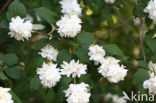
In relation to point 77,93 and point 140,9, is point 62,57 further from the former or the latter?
point 140,9

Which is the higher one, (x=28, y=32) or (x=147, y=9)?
(x=147, y=9)

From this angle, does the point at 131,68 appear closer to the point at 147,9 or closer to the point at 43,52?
the point at 147,9

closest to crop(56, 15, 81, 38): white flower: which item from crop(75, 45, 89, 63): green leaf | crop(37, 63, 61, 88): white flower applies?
crop(75, 45, 89, 63): green leaf

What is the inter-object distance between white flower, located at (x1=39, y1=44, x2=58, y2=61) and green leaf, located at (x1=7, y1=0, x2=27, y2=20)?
0.86 ft

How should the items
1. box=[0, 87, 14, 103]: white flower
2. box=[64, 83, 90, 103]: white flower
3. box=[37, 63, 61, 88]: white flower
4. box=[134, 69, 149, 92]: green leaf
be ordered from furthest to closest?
1. box=[134, 69, 149, 92]: green leaf
2. box=[37, 63, 61, 88]: white flower
3. box=[64, 83, 90, 103]: white flower
4. box=[0, 87, 14, 103]: white flower

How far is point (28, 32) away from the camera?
2.02m

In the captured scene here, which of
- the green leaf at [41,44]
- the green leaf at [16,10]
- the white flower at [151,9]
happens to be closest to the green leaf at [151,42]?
the white flower at [151,9]

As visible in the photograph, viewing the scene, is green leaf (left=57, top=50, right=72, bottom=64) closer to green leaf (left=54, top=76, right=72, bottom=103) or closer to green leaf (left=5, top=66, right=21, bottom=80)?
green leaf (left=54, top=76, right=72, bottom=103)

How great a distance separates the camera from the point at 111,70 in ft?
6.64

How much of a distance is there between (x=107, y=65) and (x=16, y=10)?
0.67 m

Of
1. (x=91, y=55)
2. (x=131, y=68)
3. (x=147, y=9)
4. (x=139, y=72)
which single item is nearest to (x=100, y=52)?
(x=91, y=55)

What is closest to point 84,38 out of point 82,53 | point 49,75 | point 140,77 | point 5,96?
point 82,53

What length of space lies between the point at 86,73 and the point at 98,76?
13cm

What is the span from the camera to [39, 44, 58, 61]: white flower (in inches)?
82.2
